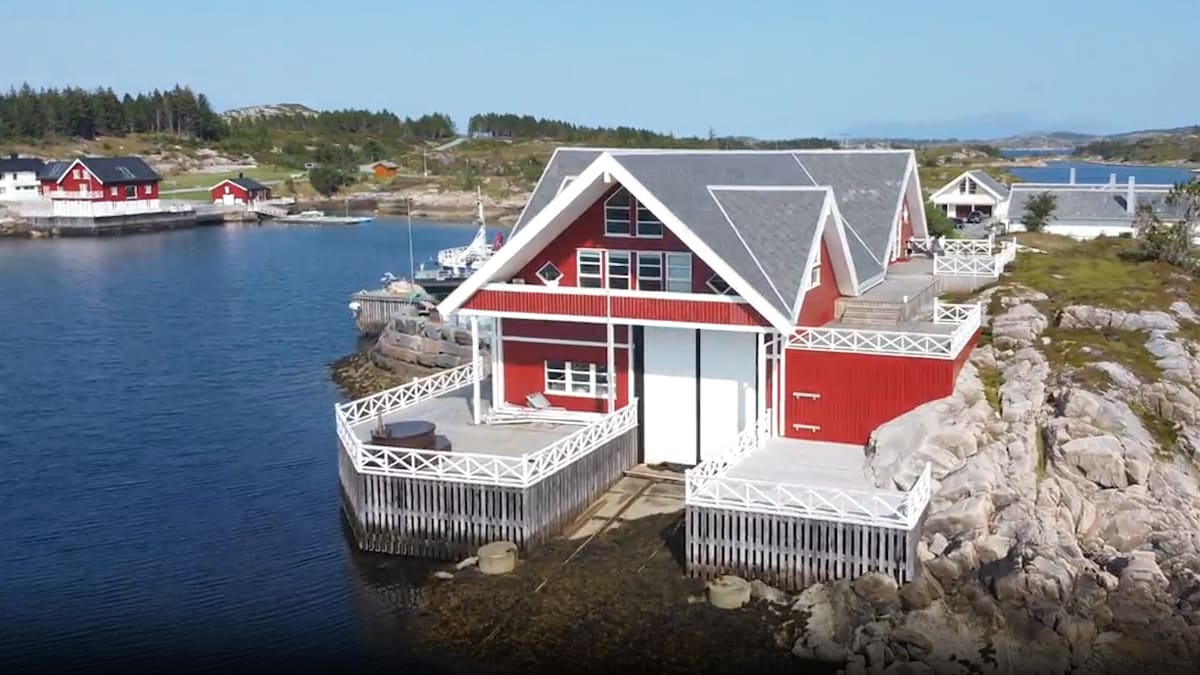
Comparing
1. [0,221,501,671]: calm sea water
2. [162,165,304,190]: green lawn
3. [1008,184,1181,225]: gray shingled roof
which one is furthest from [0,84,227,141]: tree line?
[1008,184,1181,225]: gray shingled roof

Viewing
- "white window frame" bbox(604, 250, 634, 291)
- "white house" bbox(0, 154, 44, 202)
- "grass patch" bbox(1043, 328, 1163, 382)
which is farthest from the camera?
"white house" bbox(0, 154, 44, 202)

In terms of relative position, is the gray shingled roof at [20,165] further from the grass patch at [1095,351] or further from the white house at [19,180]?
the grass patch at [1095,351]

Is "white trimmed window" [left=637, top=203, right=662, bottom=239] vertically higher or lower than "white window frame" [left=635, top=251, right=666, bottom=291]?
higher

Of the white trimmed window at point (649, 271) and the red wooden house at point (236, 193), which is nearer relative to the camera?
the white trimmed window at point (649, 271)

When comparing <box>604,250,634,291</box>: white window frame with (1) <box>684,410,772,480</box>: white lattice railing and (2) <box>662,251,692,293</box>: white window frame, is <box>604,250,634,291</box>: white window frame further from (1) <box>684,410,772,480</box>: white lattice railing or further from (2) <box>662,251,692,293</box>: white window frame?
(1) <box>684,410,772,480</box>: white lattice railing

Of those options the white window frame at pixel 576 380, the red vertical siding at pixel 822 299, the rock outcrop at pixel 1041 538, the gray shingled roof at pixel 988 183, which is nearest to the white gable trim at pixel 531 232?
the white window frame at pixel 576 380

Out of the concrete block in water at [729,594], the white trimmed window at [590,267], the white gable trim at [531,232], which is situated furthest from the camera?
the white trimmed window at [590,267]

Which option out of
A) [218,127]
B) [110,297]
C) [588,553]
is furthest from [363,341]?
[218,127]
